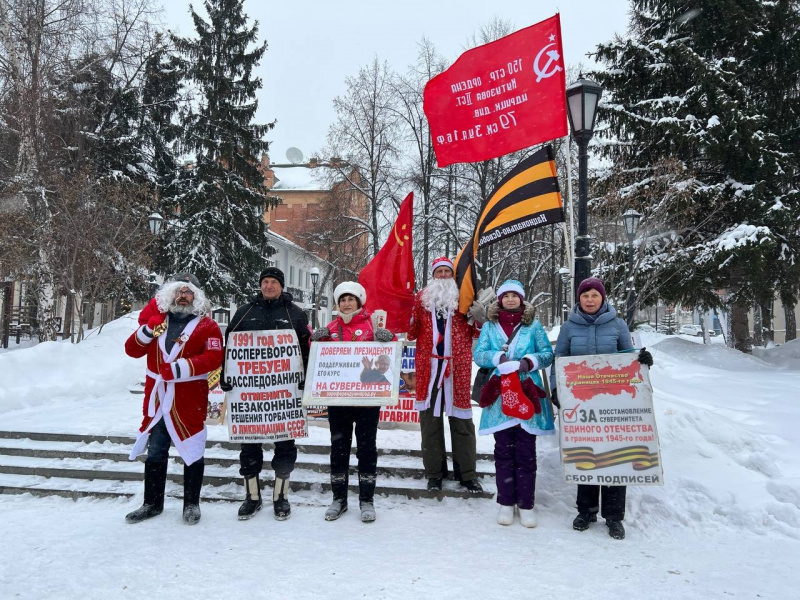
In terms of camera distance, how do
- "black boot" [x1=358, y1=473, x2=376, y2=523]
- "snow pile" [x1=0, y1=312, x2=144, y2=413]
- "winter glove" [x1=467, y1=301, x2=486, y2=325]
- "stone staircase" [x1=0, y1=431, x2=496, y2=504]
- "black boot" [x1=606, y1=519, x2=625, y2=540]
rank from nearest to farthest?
Result: "black boot" [x1=606, y1=519, x2=625, y2=540], "black boot" [x1=358, y1=473, x2=376, y2=523], "winter glove" [x1=467, y1=301, x2=486, y2=325], "stone staircase" [x1=0, y1=431, x2=496, y2=504], "snow pile" [x1=0, y1=312, x2=144, y2=413]

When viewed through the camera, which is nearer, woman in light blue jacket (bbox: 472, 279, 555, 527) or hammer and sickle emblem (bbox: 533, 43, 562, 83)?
woman in light blue jacket (bbox: 472, 279, 555, 527)

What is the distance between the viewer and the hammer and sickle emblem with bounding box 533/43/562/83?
575 cm

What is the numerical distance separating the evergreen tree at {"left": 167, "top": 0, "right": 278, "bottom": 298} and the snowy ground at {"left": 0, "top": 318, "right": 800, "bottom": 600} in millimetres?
20176

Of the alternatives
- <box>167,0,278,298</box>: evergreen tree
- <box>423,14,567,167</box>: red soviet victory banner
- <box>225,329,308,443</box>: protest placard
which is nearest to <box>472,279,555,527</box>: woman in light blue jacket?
<box>225,329,308,443</box>: protest placard

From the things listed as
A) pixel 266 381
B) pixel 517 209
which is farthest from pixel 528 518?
pixel 517 209

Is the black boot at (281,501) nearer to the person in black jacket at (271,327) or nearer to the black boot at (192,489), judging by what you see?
the person in black jacket at (271,327)

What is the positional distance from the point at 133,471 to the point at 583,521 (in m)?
4.52

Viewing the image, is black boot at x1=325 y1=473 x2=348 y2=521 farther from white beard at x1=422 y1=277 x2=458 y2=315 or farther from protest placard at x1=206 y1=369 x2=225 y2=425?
protest placard at x1=206 y1=369 x2=225 y2=425

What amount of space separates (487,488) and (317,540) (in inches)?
72.7

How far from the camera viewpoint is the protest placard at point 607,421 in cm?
404

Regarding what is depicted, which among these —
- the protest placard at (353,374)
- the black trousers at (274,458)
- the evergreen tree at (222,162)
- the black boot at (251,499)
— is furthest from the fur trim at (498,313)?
the evergreen tree at (222,162)

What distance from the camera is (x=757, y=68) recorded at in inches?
608

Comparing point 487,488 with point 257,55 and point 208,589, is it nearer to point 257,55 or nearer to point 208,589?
point 208,589

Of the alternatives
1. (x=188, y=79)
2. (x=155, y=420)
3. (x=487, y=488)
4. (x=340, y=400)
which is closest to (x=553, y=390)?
(x=487, y=488)
